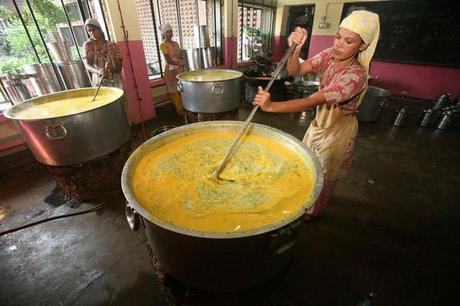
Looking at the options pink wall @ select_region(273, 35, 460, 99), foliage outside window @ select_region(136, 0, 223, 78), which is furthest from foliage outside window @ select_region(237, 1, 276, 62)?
pink wall @ select_region(273, 35, 460, 99)

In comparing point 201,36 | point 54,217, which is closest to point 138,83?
point 201,36

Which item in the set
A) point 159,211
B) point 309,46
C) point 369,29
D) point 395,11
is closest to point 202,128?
point 159,211

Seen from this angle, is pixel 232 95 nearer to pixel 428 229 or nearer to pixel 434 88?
pixel 428 229

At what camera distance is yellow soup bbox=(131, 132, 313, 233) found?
3.96 feet

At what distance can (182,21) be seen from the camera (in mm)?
6457

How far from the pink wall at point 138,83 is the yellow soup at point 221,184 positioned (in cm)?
342

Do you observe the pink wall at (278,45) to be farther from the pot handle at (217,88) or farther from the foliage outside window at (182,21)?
the pot handle at (217,88)

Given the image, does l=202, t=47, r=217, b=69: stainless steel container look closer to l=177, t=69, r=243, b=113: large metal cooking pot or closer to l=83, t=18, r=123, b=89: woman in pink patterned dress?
l=83, t=18, r=123, b=89: woman in pink patterned dress

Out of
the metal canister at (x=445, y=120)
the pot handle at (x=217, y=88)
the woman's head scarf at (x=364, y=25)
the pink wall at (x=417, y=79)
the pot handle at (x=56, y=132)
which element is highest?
the woman's head scarf at (x=364, y=25)

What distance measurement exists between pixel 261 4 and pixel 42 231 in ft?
30.8

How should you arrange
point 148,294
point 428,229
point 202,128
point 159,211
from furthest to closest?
point 428,229 < point 202,128 < point 148,294 < point 159,211

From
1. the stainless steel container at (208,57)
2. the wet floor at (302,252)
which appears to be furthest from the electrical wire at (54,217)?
the stainless steel container at (208,57)

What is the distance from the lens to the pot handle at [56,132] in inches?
85.9

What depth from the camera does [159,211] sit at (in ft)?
4.08
